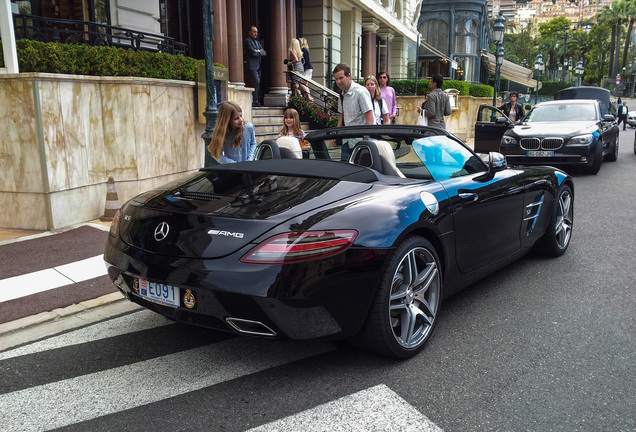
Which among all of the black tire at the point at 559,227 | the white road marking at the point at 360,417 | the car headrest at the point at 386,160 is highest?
the car headrest at the point at 386,160

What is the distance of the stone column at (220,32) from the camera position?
1312 cm

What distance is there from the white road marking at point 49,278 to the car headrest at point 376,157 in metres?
2.90

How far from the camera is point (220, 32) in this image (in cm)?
1319

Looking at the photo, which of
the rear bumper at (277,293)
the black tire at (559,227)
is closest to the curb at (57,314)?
the rear bumper at (277,293)

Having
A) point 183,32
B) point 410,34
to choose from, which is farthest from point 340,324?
point 410,34

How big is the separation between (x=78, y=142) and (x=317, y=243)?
5.57m

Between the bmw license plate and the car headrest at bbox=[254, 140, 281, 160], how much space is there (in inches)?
58.0

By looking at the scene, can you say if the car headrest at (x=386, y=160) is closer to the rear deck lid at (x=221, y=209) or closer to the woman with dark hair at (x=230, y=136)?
the rear deck lid at (x=221, y=209)

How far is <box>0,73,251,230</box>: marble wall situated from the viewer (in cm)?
696

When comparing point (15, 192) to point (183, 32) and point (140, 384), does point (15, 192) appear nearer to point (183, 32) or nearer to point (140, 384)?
point (140, 384)

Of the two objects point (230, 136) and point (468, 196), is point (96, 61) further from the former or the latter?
point (468, 196)

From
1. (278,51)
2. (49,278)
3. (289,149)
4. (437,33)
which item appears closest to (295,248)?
(289,149)

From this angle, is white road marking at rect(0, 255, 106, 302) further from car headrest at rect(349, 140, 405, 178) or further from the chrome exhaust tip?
car headrest at rect(349, 140, 405, 178)

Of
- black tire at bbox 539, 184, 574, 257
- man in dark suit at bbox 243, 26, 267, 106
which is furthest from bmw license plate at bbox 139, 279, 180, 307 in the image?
man in dark suit at bbox 243, 26, 267, 106
